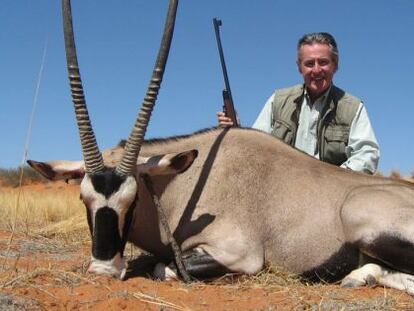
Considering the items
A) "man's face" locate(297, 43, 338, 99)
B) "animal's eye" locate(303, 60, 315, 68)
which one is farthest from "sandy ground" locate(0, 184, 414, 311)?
"animal's eye" locate(303, 60, 315, 68)

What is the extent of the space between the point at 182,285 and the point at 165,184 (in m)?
1.04

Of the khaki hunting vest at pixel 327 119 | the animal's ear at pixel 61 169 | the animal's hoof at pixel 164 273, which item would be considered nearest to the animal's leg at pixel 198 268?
the animal's hoof at pixel 164 273

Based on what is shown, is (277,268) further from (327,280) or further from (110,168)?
(110,168)

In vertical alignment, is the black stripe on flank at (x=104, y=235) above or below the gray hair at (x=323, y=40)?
below

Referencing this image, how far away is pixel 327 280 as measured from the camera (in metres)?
4.86

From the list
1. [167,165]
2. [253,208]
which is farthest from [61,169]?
[253,208]

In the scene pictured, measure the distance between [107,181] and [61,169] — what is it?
74 centimetres

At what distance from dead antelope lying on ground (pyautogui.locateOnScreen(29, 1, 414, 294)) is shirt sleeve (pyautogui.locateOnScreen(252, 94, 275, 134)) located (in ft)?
5.30

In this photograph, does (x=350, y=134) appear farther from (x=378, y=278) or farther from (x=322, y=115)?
(x=378, y=278)

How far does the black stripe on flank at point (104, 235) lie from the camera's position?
4141 millimetres

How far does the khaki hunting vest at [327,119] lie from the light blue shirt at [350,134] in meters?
0.05

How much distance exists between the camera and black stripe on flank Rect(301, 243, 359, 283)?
477 centimetres

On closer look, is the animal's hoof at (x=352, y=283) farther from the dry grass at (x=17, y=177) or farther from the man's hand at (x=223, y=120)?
the dry grass at (x=17, y=177)

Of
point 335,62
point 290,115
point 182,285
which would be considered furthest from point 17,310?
point 335,62
